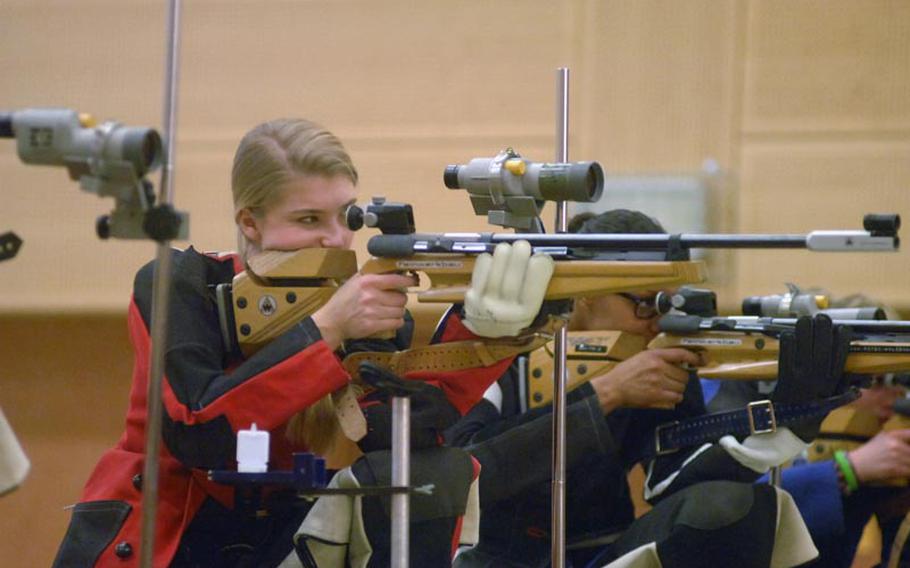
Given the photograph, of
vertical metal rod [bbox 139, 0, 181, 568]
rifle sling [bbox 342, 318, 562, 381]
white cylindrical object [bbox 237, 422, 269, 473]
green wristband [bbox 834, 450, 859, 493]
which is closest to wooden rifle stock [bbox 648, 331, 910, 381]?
green wristband [bbox 834, 450, 859, 493]

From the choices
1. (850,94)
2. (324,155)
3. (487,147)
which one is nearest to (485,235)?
(324,155)

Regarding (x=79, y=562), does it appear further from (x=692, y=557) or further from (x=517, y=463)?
(x=692, y=557)

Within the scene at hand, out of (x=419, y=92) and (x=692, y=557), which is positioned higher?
(x=419, y=92)

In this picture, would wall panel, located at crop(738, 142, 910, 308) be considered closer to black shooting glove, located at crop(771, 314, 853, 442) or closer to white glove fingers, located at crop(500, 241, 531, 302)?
black shooting glove, located at crop(771, 314, 853, 442)

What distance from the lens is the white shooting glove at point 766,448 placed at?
2.42 meters

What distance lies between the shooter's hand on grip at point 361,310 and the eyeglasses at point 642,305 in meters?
0.78

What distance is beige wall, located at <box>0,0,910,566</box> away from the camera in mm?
3578

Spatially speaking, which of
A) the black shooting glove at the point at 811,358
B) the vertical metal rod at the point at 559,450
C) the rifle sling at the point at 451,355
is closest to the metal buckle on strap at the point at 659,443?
the black shooting glove at the point at 811,358

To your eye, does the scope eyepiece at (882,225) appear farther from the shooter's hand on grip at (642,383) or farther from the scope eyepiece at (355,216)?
the shooter's hand on grip at (642,383)

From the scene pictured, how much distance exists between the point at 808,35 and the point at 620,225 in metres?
1.27

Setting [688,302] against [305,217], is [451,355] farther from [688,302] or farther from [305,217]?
[688,302]

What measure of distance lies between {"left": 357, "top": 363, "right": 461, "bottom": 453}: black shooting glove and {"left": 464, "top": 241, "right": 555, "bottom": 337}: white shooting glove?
13 centimetres

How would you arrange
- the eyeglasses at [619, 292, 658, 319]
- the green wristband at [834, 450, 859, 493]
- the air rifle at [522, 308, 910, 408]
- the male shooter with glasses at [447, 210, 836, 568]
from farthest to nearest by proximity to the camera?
the green wristband at [834, 450, 859, 493], the eyeglasses at [619, 292, 658, 319], the air rifle at [522, 308, 910, 408], the male shooter with glasses at [447, 210, 836, 568]

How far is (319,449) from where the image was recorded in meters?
2.03
